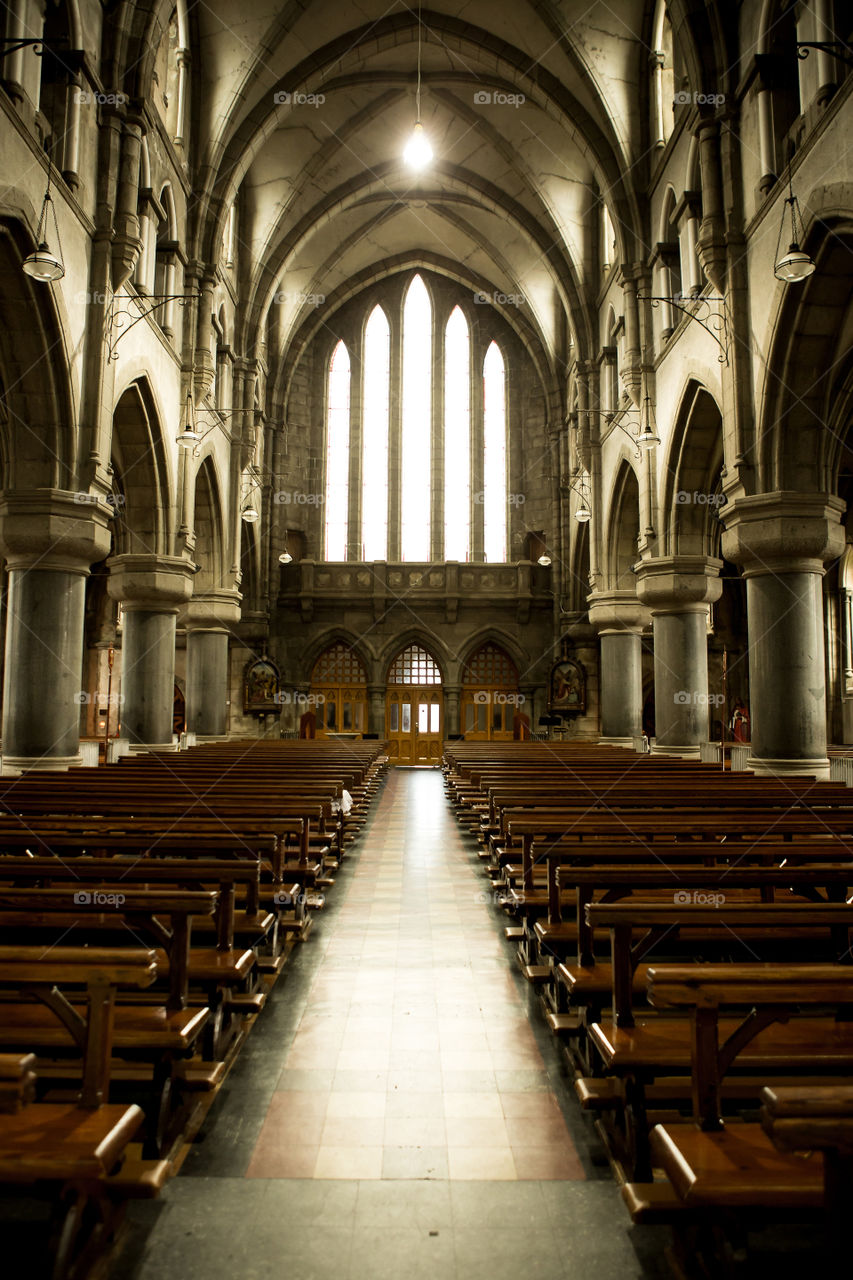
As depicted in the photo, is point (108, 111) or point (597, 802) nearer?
point (597, 802)

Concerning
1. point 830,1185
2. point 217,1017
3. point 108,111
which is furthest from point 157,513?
point 830,1185

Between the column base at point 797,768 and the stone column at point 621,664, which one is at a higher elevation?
Answer: the stone column at point 621,664

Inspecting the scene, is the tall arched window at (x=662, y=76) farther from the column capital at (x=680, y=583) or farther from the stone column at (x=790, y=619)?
the stone column at (x=790, y=619)

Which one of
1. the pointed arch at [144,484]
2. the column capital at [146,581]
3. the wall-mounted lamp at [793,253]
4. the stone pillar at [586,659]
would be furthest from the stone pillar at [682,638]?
the stone pillar at [586,659]

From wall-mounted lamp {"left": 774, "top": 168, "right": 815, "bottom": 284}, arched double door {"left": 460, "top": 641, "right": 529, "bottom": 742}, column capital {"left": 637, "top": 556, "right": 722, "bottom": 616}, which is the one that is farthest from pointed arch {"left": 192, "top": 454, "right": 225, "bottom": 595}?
wall-mounted lamp {"left": 774, "top": 168, "right": 815, "bottom": 284}

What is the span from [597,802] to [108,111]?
35.8 feet

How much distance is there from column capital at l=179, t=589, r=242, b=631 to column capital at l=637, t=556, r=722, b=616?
866 cm

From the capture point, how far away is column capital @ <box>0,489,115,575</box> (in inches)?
410

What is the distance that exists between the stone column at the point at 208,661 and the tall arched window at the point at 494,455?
10.4m

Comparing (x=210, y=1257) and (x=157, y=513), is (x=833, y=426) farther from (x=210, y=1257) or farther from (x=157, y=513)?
(x=210, y=1257)

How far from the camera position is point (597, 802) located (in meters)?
6.77

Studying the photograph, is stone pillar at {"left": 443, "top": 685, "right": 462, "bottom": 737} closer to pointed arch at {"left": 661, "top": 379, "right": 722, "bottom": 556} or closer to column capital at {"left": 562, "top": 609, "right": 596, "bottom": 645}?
column capital at {"left": 562, "top": 609, "right": 596, "bottom": 645}

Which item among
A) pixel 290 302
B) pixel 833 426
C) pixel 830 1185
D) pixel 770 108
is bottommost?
pixel 830 1185

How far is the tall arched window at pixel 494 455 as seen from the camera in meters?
27.1
